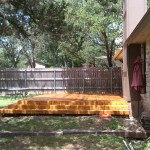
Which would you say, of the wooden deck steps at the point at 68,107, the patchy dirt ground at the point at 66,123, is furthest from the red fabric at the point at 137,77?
the patchy dirt ground at the point at 66,123

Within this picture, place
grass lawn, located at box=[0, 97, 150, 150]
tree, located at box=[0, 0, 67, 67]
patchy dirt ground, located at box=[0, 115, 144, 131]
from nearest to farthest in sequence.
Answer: grass lawn, located at box=[0, 97, 150, 150]
patchy dirt ground, located at box=[0, 115, 144, 131]
tree, located at box=[0, 0, 67, 67]

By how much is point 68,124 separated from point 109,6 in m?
10.7

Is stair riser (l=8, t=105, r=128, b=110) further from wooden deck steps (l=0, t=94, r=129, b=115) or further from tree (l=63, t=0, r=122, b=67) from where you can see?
tree (l=63, t=0, r=122, b=67)

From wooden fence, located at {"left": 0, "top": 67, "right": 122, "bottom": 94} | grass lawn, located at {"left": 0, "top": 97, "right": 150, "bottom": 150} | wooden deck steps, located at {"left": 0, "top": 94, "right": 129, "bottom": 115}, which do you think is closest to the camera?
grass lawn, located at {"left": 0, "top": 97, "right": 150, "bottom": 150}

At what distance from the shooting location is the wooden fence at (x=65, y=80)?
1754 centimetres

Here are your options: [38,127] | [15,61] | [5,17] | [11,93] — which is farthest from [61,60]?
[38,127]

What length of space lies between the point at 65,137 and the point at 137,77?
129 inches

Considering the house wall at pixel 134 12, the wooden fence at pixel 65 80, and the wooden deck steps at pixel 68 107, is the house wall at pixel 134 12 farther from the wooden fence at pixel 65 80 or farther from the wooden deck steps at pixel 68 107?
the wooden fence at pixel 65 80

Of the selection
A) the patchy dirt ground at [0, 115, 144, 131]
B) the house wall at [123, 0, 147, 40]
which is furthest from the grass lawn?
the house wall at [123, 0, 147, 40]

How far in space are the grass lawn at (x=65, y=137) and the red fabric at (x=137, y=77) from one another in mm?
1014

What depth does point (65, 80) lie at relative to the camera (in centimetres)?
1855

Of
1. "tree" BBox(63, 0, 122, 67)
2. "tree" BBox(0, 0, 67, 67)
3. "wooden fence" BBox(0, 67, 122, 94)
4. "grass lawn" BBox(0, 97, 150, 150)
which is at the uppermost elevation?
"tree" BBox(63, 0, 122, 67)

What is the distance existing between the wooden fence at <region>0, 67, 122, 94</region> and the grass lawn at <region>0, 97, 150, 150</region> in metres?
8.21

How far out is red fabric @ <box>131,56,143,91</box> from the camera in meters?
9.14
